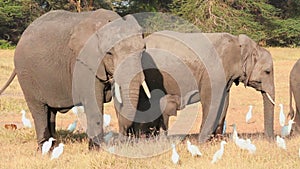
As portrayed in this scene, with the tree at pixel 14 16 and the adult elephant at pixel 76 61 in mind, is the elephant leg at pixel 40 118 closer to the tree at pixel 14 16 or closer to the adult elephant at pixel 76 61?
the adult elephant at pixel 76 61

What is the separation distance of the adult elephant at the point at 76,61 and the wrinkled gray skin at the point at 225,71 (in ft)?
5.95

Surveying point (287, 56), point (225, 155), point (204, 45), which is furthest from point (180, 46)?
point (287, 56)

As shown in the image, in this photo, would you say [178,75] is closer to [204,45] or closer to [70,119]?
[204,45]

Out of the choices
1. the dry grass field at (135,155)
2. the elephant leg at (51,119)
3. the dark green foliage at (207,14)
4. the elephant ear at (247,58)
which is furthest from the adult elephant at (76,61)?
the dark green foliage at (207,14)

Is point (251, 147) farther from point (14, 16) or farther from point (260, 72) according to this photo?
point (14, 16)

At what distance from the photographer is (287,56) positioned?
29.0 meters

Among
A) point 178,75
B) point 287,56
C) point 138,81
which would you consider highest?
point 138,81

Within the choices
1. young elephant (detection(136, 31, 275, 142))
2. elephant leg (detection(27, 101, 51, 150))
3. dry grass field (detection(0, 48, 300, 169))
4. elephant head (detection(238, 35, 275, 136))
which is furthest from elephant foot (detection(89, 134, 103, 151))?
elephant head (detection(238, 35, 275, 136))

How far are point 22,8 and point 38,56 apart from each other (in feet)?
98.0

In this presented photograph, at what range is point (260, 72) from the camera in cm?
864

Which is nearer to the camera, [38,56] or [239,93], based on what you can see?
[38,56]

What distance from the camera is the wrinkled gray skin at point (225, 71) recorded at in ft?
27.7

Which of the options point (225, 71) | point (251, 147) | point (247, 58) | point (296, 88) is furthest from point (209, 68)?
point (251, 147)

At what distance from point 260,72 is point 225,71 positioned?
2.07ft
